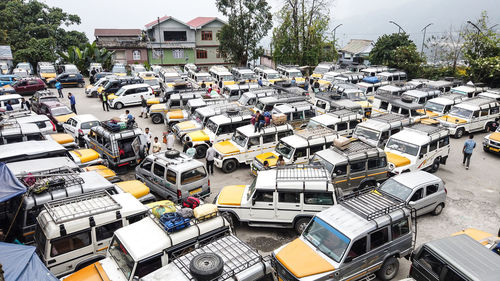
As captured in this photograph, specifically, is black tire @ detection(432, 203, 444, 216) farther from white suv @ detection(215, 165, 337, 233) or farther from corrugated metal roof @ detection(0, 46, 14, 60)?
corrugated metal roof @ detection(0, 46, 14, 60)

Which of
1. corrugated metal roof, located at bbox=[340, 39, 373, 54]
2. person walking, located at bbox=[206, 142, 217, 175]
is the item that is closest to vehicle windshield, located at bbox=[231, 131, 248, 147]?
person walking, located at bbox=[206, 142, 217, 175]

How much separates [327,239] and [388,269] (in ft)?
7.00

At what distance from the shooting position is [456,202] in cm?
1320

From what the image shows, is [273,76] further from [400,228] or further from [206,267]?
[206,267]

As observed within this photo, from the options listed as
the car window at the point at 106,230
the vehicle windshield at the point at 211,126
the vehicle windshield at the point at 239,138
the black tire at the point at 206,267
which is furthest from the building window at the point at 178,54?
the black tire at the point at 206,267

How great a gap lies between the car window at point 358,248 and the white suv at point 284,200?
2.45 m

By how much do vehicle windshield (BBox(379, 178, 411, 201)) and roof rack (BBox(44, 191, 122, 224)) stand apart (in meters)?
8.96

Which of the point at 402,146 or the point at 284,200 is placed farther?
the point at 402,146

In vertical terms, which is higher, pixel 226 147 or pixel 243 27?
pixel 243 27

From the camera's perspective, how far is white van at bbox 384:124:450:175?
14422 millimetres

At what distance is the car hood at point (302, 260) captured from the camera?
24.5ft

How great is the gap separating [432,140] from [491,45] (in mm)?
23991

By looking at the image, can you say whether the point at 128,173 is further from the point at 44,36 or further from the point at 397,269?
the point at 44,36

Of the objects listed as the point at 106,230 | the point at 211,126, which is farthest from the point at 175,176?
the point at 211,126
